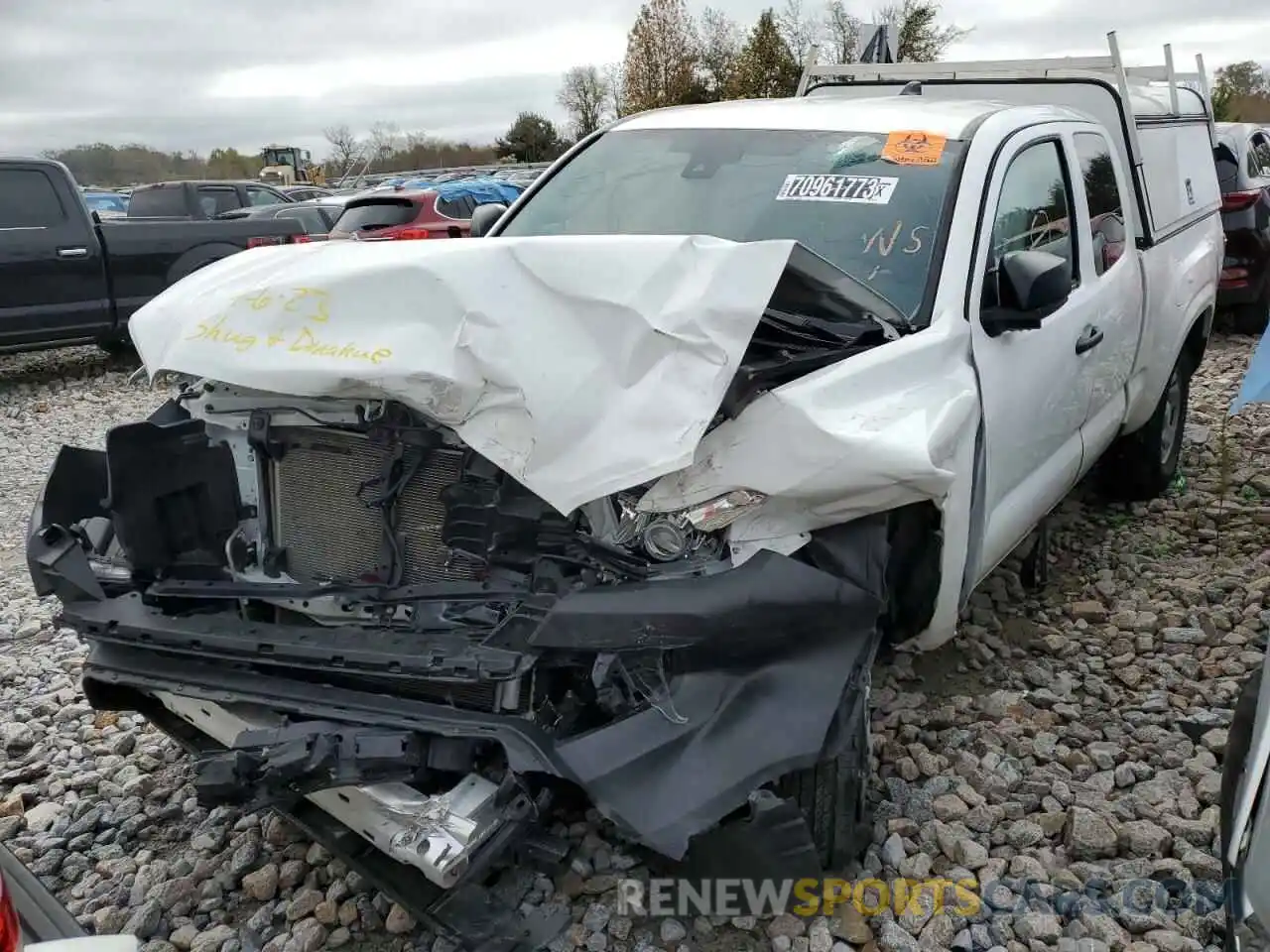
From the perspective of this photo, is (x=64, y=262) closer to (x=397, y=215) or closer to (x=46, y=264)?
(x=46, y=264)

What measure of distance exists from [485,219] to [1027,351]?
2356 mm

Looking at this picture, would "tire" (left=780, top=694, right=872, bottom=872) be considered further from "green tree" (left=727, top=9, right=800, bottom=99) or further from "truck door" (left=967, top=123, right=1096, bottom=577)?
"green tree" (left=727, top=9, right=800, bottom=99)

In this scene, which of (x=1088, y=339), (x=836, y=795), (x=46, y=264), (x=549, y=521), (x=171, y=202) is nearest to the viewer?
(x=549, y=521)

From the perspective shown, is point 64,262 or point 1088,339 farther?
point 64,262

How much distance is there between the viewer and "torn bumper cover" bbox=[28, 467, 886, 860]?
2.06 meters

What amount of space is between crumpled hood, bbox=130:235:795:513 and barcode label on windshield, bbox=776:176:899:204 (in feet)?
2.99

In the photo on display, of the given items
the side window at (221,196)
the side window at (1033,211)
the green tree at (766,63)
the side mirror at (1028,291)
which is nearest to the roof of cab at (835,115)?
the side window at (1033,211)

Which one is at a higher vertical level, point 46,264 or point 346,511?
point 46,264

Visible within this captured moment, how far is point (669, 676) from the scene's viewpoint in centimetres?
218

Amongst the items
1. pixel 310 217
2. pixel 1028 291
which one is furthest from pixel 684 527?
pixel 310 217

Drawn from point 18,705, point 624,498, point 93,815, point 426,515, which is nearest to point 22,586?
point 18,705

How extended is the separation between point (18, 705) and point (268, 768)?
2.28 meters

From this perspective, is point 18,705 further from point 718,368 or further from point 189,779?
point 718,368

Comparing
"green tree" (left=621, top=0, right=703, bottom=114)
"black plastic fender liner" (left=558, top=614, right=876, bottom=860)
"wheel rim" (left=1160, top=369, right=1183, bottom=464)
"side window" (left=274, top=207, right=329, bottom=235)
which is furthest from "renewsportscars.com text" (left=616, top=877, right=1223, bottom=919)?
"green tree" (left=621, top=0, right=703, bottom=114)
